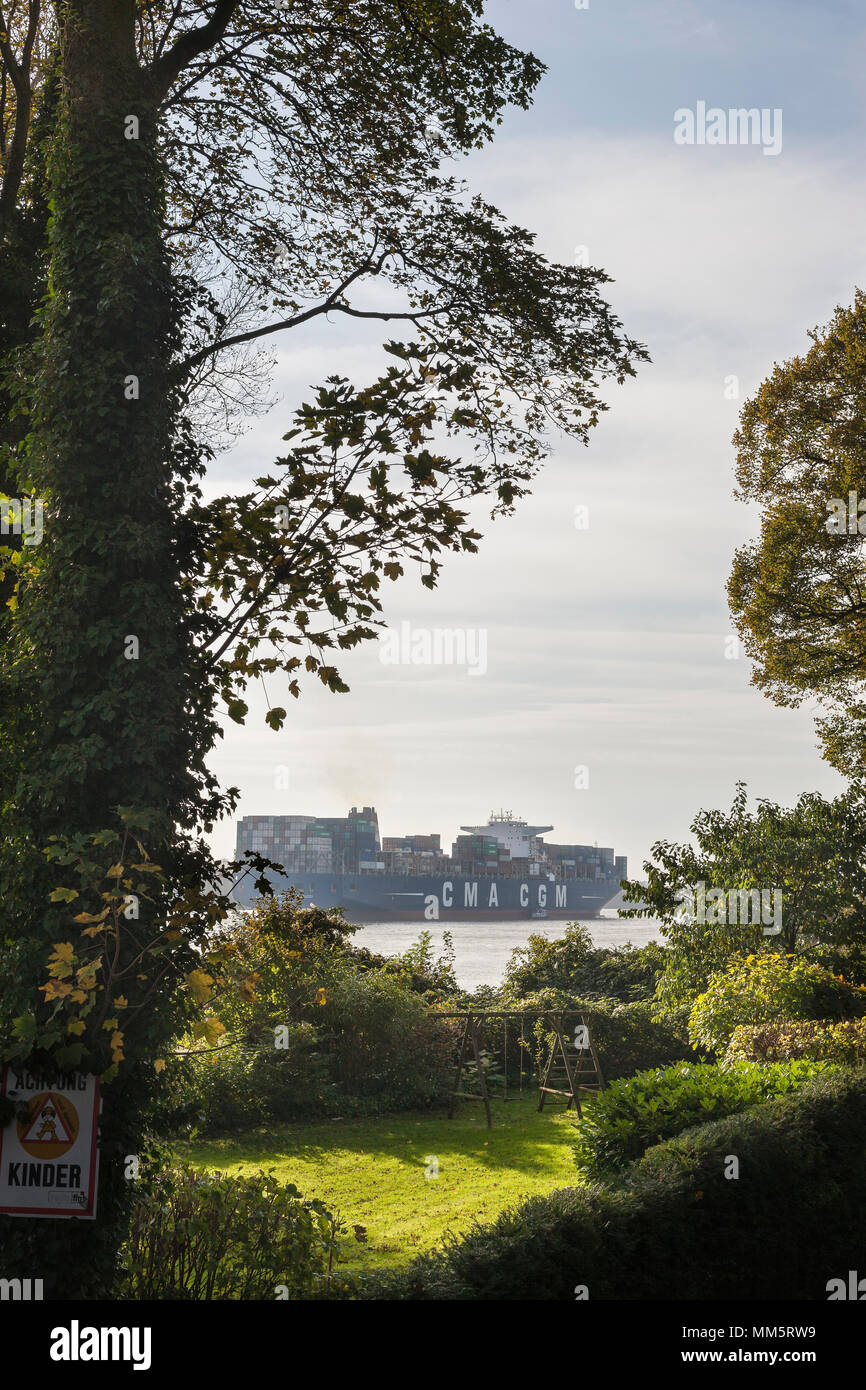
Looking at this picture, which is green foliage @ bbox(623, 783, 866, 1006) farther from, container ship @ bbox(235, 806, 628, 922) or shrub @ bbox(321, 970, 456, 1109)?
container ship @ bbox(235, 806, 628, 922)

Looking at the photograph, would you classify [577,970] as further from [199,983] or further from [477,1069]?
[199,983]

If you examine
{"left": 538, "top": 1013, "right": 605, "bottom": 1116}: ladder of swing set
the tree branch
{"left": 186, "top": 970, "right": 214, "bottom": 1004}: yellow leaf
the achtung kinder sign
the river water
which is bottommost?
the river water

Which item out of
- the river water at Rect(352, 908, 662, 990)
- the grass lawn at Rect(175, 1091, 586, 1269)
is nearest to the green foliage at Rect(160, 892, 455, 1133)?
the grass lawn at Rect(175, 1091, 586, 1269)

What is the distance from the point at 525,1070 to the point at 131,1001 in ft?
43.8

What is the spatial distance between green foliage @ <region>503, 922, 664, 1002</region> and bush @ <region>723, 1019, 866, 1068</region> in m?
8.24

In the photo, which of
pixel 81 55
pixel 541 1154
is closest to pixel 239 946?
pixel 81 55

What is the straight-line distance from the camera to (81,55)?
5.65 m

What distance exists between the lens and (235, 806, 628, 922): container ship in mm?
82375

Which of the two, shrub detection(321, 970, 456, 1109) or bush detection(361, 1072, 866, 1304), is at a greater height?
bush detection(361, 1072, 866, 1304)

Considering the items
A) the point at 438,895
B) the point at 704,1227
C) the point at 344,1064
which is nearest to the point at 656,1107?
the point at 704,1227

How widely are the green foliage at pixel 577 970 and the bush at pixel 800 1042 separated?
27.0 feet

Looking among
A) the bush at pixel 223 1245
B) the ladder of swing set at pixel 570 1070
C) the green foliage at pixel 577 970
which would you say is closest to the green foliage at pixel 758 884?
the ladder of swing set at pixel 570 1070

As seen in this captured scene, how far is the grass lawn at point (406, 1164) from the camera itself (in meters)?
8.55

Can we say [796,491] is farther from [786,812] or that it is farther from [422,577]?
[422,577]
